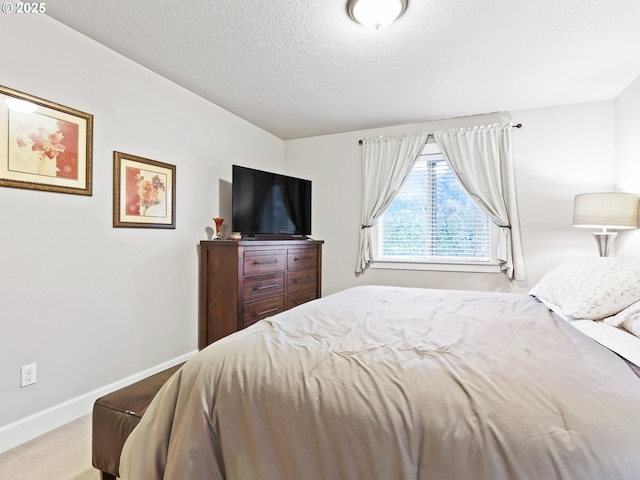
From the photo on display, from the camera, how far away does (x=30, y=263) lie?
6.49 ft

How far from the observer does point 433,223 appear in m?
3.86

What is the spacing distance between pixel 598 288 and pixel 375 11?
5.99ft

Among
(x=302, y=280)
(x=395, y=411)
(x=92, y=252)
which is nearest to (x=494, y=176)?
(x=302, y=280)

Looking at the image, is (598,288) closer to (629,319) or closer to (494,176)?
(629,319)

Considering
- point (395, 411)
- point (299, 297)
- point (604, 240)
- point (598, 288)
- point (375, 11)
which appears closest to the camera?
point (395, 411)

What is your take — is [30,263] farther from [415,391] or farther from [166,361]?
[415,391]

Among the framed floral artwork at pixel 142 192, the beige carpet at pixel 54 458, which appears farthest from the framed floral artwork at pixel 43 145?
the beige carpet at pixel 54 458

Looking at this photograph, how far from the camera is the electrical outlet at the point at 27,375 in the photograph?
1.95 metres

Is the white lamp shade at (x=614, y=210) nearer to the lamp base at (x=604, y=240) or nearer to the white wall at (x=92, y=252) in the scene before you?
the lamp base at (x=604, y=240)

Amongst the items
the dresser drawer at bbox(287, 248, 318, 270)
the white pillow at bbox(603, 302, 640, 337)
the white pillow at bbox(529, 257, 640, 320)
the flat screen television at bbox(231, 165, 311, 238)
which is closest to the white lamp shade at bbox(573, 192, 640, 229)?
the white pillow at bbox(529, 257, 640, 320)

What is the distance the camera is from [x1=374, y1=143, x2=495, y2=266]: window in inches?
145

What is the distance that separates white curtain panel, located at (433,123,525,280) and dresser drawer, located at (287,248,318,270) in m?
1.84

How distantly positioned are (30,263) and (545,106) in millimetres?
4400

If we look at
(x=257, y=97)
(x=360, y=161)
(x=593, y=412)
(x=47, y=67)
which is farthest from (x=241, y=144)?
(x=593, y=412)
